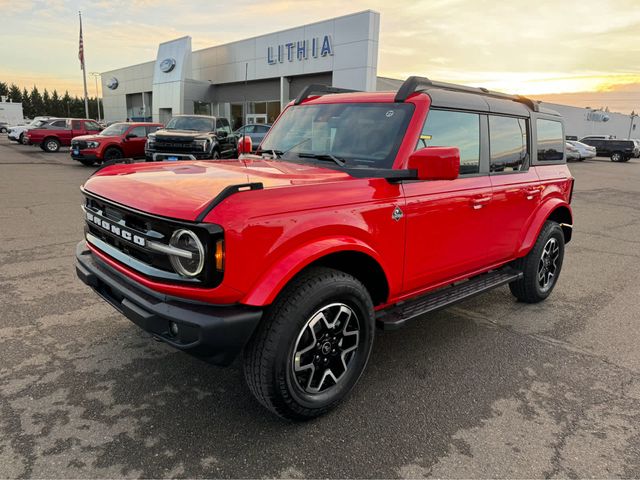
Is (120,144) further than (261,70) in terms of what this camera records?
No

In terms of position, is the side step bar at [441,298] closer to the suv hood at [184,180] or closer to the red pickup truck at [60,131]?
the suv hood at [184,180]

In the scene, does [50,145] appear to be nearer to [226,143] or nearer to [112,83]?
[226,143]

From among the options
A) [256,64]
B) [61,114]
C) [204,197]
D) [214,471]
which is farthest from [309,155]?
[61,114]

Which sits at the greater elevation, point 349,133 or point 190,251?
point 349,133

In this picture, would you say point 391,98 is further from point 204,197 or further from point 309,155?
point 204,197

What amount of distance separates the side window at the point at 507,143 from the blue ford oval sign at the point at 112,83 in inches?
2326

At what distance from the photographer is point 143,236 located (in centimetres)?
255

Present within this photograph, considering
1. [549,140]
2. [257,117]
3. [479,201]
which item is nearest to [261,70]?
[257,117]

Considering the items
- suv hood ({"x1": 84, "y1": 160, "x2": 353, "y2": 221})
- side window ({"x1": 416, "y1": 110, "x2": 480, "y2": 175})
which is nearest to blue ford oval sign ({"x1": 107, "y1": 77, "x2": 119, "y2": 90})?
suv hood ({"x1": 84, "y1": 160, "x2": 353, "y2": 221})

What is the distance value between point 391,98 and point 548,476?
263 cm

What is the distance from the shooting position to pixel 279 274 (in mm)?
2441

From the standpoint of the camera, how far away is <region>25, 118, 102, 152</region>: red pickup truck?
79.6ft

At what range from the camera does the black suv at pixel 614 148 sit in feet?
115

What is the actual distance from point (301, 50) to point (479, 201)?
28.7 m
